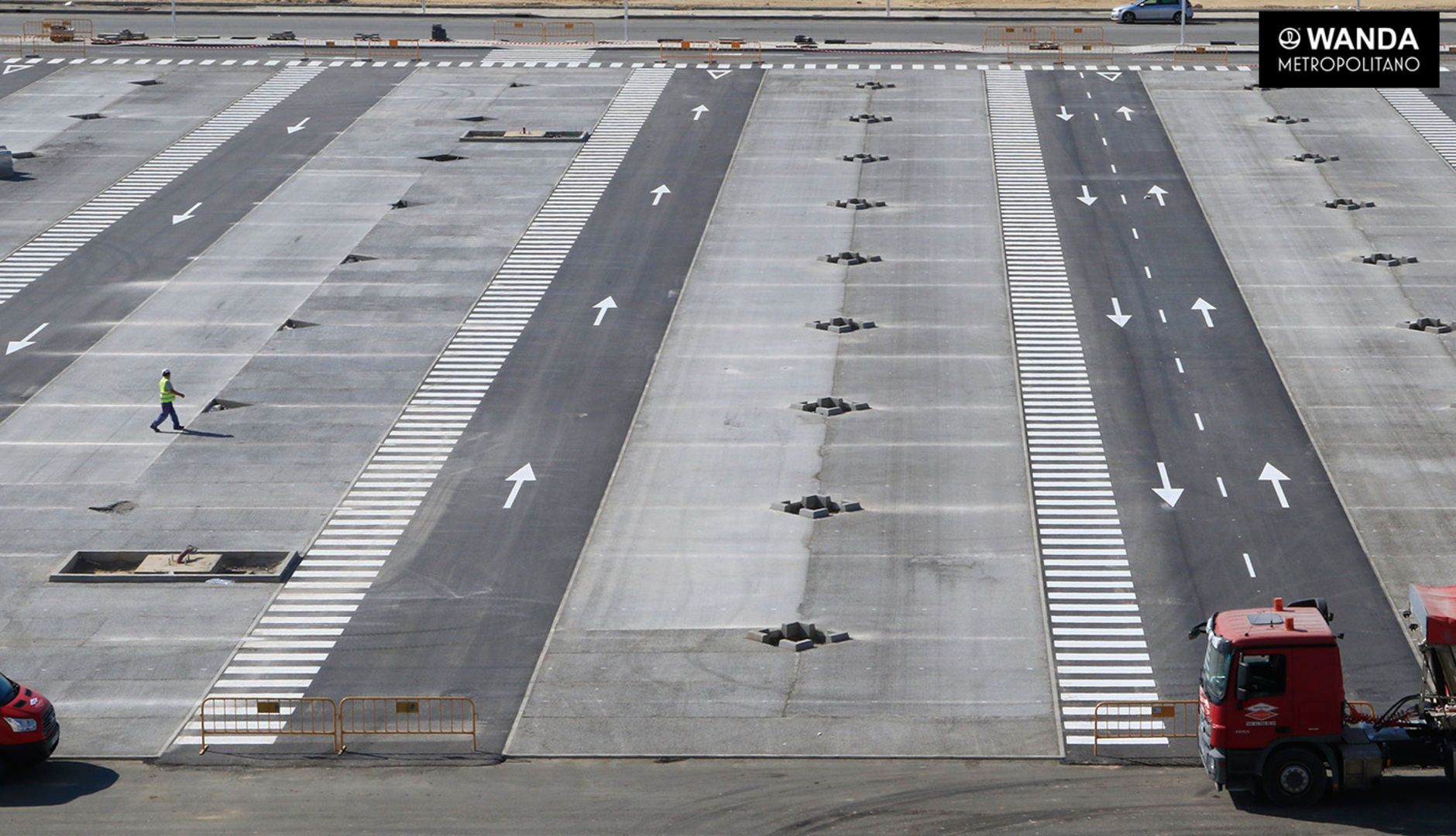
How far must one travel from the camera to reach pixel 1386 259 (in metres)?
68.1

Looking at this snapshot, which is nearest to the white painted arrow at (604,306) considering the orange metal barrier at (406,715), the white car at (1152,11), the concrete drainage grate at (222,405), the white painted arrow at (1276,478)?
the concrete drainage grate at (222,405)

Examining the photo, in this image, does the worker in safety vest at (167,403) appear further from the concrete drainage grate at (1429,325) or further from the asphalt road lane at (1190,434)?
the concrete drainage grate at (1429,325)

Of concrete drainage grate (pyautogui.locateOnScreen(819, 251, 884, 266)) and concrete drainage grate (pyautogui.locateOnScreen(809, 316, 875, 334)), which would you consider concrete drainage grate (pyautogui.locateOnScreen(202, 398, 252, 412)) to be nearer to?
concrete drainage grate (pyautogui.locateOnScreen(809, 316, 875, 334))

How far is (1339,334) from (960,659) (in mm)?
27479

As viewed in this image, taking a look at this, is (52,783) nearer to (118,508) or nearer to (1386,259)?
(118,508)

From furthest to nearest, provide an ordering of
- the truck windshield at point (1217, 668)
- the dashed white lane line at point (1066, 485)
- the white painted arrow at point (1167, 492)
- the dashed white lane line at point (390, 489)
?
the white painted arrow at point (1167, 492), the dashed white lane line at point (390, 489), the dashed white lane line at point (1066, 485), the truck windshield at point (1217, 668)

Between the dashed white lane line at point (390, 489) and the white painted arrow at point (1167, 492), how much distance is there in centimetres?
1956

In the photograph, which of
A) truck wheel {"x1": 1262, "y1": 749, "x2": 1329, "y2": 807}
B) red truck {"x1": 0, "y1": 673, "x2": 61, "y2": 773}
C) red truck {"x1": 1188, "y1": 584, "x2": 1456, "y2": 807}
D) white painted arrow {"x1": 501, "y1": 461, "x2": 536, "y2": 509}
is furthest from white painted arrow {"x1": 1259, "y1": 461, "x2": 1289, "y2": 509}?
red truck {"x1": 0, "y1": 673, "x2": 61, "y2": 773}

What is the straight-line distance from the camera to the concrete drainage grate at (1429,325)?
6103cm

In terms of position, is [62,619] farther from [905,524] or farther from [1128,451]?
[1128,451]

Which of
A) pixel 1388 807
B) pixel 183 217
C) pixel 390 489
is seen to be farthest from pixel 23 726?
pixel 183 217

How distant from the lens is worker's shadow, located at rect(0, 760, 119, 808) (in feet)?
107

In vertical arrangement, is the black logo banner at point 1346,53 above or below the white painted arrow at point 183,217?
below

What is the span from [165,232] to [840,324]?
28920 millimetres
